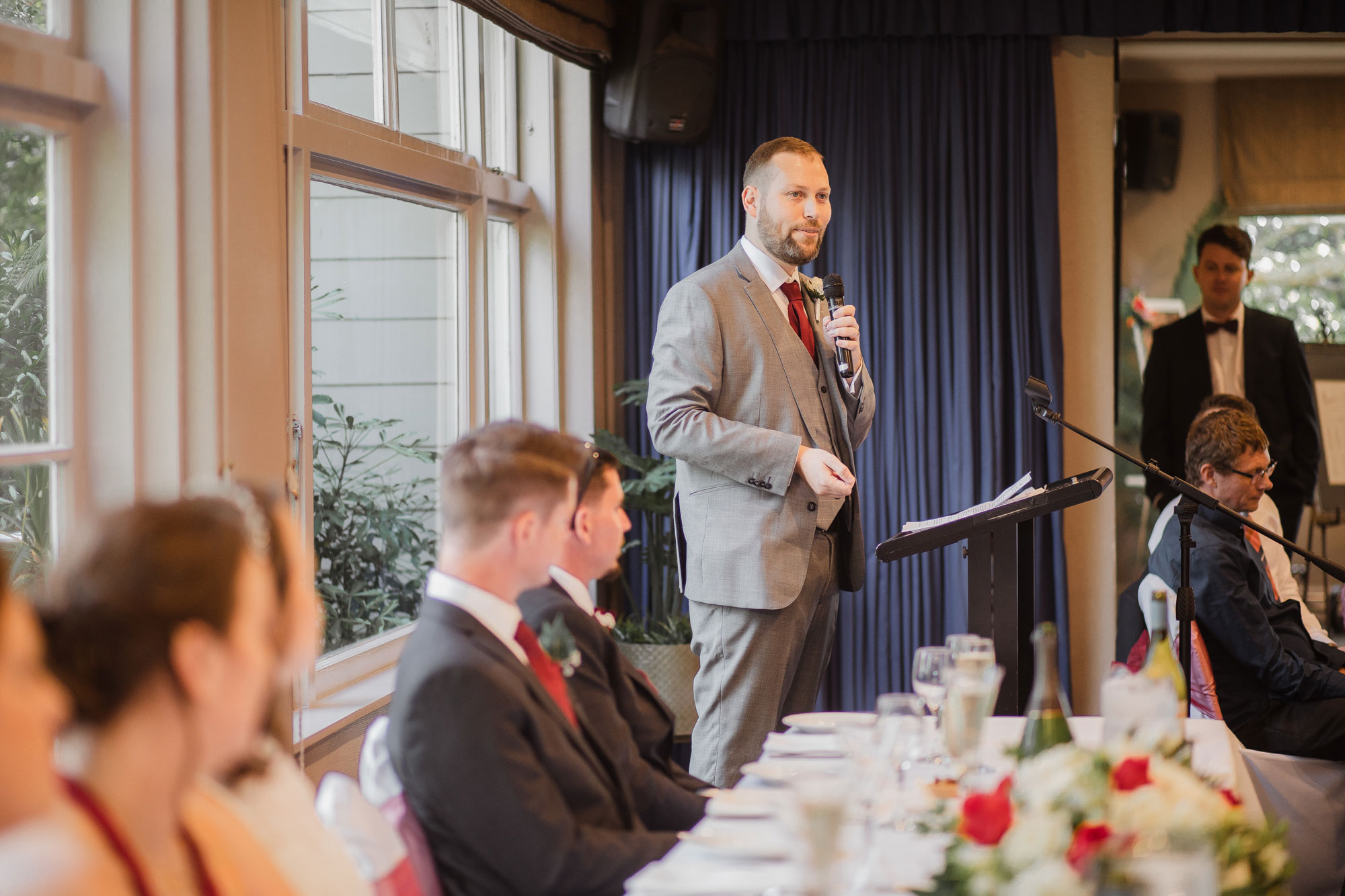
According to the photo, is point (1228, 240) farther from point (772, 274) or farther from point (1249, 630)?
point (772, 274)

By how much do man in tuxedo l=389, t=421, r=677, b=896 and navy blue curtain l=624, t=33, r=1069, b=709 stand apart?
265 cm

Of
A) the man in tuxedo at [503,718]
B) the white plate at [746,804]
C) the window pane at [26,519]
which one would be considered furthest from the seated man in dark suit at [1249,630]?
the window pane at [26,519]

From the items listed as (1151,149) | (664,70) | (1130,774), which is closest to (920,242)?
(664,70)

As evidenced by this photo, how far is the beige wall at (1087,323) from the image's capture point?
14.2 feet

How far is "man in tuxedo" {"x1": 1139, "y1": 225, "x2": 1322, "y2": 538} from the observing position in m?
4.46

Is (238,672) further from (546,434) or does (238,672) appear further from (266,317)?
(266,317)

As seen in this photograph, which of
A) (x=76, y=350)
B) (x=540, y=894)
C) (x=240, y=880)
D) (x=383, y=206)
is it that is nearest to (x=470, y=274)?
(x=383, y=206)

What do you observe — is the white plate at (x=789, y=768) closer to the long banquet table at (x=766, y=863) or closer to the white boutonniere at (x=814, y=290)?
the long banquet table at (x=766, y=863)

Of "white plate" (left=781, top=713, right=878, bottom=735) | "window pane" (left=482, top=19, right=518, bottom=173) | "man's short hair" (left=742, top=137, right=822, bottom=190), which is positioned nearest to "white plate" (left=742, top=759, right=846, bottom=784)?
"white plate" (left=781, top=713, right=878, bottom=735)

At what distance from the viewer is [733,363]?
2.88 meters

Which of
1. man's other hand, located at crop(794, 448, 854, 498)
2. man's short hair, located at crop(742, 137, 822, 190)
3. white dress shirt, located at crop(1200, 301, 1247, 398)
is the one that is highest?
man's short hair, located at crop(742, 137, 822, 190)

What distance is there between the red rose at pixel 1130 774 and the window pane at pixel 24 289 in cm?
180

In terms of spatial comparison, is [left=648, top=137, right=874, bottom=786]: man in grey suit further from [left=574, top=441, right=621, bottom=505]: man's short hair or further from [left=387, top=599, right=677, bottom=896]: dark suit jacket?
[left=387, top=599, right=677, bottom=896]: dark suit jacket

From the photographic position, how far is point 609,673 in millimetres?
1947
